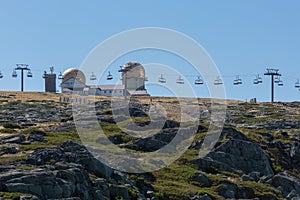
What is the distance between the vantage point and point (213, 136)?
179 ft

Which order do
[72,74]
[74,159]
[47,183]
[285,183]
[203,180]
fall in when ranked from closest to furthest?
[47,183]
[74,159]
[203,180]
[285,183]
[72,74]

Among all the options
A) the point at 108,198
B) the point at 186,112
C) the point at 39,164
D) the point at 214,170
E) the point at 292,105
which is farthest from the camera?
the point at 292,105

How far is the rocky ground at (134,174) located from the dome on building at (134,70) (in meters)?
52.3

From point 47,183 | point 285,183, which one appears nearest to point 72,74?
point 285,183

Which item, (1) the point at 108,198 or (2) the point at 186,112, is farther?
(2) the point at 186,112

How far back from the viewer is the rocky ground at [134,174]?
2994cm

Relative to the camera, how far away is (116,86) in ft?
439

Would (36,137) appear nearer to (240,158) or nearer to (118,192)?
(240,158)

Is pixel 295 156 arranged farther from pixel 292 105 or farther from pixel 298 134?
pixel 292 105

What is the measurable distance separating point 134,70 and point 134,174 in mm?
85921

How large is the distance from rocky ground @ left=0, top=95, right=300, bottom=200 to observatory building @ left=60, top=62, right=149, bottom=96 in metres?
53.1

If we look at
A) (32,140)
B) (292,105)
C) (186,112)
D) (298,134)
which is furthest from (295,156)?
(292,105)

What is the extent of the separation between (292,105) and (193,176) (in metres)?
78.0

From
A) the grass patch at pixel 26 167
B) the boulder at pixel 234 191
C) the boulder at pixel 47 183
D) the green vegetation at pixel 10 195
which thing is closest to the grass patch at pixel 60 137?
the boulder at pixel 234 191
